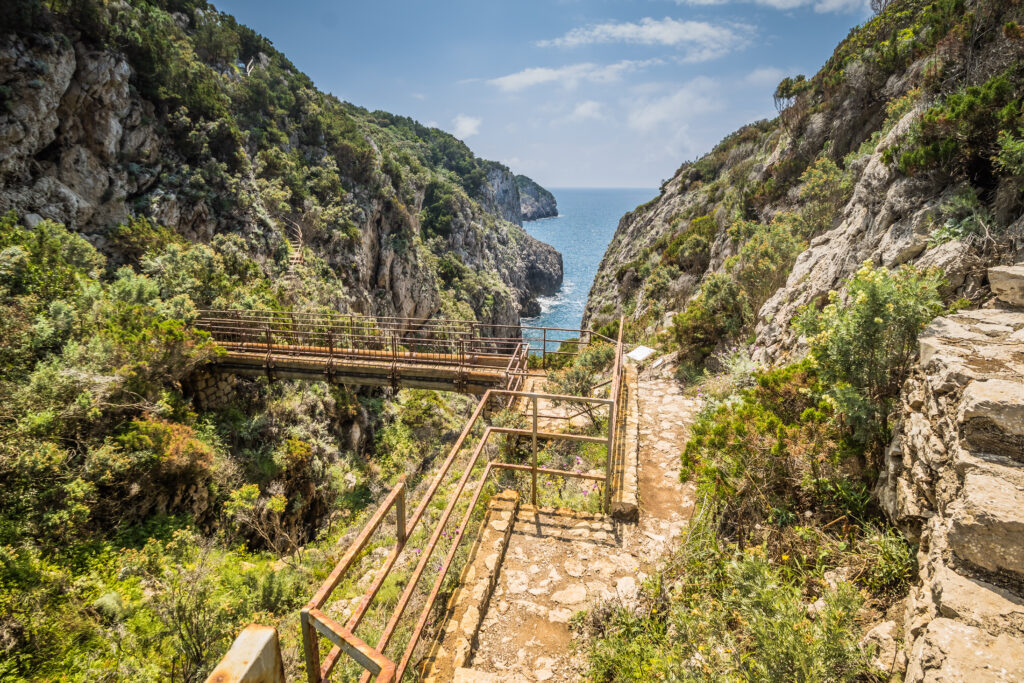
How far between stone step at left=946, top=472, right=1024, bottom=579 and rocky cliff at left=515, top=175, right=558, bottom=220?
151 metres

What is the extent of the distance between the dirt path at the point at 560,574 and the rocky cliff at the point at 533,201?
148554 millimetres

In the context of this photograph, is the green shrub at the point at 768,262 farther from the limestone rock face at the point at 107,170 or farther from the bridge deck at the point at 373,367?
the limestone rock face at the point at 107,170

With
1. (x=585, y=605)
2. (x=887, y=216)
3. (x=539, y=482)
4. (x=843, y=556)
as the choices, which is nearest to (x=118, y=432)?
(x=539, y=482)

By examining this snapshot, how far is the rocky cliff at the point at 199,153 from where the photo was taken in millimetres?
13766

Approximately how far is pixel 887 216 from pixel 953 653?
6.74 m

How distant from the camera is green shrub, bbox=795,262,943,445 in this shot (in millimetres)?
3559

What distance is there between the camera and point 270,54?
3591cm

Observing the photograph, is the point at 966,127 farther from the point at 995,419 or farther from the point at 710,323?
the point at 710,323

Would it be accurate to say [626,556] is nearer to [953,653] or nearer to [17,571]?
[953,653]

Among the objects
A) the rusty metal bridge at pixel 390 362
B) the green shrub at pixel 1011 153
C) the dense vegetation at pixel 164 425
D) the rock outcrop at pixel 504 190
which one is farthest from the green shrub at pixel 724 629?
the rock outcrop at pixel 504 190

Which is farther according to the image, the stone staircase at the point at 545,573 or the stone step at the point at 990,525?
the stone staircase at the point at 545,573

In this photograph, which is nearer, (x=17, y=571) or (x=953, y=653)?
(x=953, y=653)

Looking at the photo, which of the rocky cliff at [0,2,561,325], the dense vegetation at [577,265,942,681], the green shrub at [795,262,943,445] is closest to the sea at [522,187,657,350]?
the rocky cliff at [0,2,561,325]

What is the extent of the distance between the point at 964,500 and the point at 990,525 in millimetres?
162
